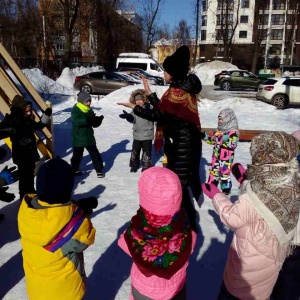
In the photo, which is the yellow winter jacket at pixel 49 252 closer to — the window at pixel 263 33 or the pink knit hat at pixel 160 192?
the pink knit hat at pixel 160 192

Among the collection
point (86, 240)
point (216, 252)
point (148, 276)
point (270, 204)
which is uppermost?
point (270, 204)

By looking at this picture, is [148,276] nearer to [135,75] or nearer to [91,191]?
[91,191]

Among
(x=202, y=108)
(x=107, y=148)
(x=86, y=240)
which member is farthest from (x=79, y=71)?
(x=86, y=240)

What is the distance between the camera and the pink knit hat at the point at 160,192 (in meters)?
1.77

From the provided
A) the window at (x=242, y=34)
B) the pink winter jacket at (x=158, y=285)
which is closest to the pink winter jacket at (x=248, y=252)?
the pink winter jacket at (x=158, y=285)

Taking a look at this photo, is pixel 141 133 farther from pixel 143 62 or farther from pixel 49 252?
pixel 143 62

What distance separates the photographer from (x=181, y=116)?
295cm

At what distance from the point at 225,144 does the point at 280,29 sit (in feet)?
203

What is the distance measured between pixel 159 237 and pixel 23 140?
2.67 m

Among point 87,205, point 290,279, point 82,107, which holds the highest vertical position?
point 82,107

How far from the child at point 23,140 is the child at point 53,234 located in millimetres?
2007

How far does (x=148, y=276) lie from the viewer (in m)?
1.94

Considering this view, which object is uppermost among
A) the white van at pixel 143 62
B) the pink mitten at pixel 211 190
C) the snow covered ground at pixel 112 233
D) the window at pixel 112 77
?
the white van at pixel 143 62

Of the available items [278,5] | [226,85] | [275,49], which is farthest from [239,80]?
[278,5]
